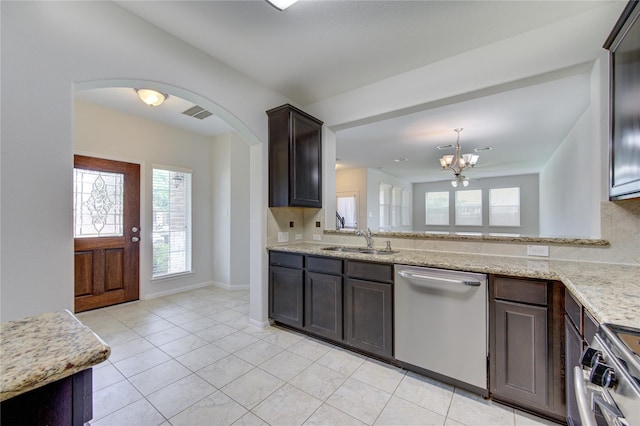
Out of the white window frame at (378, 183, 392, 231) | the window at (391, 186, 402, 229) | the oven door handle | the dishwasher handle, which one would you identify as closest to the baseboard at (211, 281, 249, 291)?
the dishwasher handle

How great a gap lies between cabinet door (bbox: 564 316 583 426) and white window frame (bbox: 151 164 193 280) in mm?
4656

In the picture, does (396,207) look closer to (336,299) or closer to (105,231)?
(336,299)

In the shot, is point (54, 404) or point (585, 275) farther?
point (585, 275)

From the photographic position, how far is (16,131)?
1403 mm

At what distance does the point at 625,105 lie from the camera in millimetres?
1547

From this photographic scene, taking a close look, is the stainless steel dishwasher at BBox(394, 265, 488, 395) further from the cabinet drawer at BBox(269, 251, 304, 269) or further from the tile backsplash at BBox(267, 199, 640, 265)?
the cabinet drawer at BBox(269, 251, 304, 269)

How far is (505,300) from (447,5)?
6.80 ft

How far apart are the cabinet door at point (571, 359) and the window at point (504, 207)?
8611 mm

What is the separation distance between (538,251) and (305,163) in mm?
2311

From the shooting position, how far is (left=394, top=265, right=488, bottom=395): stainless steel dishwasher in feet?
5.87

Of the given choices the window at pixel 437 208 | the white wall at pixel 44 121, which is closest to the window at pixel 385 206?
the window at pixel 437 208

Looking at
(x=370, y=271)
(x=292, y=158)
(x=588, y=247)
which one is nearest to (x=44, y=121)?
(x=292, y=158)

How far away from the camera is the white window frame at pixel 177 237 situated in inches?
160

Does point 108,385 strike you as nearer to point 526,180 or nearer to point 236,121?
point 236,121
